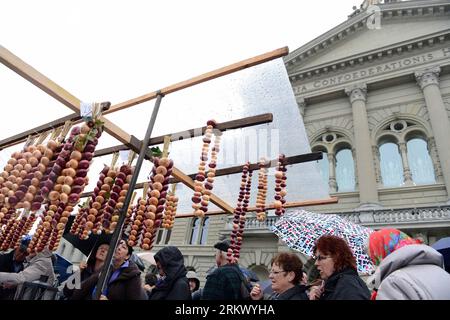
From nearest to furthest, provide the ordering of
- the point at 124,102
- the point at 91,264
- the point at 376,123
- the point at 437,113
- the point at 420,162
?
the point at 124,102, the point at 91,264, the point at 437,113, the point at 420,162, the point at 376,123

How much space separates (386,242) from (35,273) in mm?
3799

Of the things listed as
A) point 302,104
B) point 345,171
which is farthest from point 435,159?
point 302,104

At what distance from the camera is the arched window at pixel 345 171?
15148 mm

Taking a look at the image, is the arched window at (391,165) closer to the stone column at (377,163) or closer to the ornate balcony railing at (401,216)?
the stone column at (377,163)

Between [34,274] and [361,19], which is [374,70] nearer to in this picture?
[361,19]

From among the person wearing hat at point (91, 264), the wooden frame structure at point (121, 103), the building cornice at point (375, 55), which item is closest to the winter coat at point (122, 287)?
the person wearing hat at point (91, 264)

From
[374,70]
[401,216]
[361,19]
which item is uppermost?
[361,19]

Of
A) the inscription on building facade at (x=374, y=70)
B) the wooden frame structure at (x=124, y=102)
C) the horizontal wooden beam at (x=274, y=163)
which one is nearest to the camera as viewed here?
the wooden frame structure at (x=124, y=102)

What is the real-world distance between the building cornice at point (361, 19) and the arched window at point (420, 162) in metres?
8.81

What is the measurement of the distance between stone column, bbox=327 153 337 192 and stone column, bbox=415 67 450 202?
483 cm

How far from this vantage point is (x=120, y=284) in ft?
8.95

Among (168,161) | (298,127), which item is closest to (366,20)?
(298,127)

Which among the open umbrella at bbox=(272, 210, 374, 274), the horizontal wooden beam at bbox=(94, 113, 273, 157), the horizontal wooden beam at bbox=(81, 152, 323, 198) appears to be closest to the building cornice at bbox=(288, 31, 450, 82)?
the open umbrella at bbox=(272, 210, 374, 274)

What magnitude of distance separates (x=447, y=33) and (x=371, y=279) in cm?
1935
